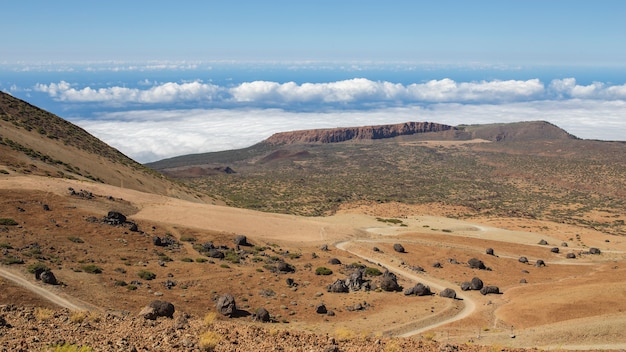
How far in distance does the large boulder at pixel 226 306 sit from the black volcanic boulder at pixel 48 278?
9.70m

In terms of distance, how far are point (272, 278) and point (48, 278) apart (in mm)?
15975

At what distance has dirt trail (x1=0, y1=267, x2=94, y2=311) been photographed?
2531 centimetres

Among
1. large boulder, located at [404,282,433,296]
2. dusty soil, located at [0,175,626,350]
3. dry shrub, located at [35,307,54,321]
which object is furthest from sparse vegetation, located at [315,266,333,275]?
dry shrub, located at [35,307,54,321]

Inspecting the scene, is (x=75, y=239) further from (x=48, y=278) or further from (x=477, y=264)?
(x=477, y=264)

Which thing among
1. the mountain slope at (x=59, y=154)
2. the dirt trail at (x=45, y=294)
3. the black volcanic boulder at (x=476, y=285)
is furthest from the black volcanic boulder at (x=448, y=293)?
the mountain slope at (x=59, y=154)

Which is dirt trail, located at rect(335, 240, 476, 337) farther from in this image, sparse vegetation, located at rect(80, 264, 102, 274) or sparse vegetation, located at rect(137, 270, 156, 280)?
sparse vegetation, located at rect(80, 264, 102, 274)

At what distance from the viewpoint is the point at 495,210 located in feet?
310

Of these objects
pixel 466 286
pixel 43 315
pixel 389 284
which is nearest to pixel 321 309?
pixel 389 284

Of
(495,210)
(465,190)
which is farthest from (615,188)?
(495,210)

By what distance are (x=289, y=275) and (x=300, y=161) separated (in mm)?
133000

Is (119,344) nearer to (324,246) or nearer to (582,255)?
(324,246)

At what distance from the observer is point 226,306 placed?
1141 inches

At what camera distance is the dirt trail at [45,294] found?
25309mm

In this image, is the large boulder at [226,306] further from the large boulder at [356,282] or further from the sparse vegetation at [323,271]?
the sparse vegetation at [323,271]
